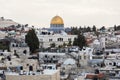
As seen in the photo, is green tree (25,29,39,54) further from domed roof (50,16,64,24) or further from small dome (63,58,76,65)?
domed roof (50,16,64,24)

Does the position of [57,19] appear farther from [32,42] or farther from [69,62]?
[69,62]

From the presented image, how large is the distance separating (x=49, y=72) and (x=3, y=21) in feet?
204

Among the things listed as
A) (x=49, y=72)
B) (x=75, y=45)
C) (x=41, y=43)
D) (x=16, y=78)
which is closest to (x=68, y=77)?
(x=49, y=72)

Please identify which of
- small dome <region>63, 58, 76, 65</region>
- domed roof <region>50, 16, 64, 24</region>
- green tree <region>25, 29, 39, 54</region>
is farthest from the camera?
domed roof <region>50, 16, 64, 24</region>

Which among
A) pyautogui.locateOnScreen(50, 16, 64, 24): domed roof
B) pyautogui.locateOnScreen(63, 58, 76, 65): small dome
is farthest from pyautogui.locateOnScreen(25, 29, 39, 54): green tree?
pyautogui.locateOnScreen(50, 16, 64, 24): domed roof

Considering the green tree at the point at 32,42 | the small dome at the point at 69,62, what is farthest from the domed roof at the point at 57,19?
the small dome at the point at 69,62

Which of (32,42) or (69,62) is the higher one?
(32,42)

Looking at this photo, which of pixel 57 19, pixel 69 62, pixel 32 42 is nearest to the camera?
pixel 69 62

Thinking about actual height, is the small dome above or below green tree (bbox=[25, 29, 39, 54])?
below

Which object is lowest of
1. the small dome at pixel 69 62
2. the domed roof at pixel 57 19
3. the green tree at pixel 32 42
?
the small dome at pixel 69 62

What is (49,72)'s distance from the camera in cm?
3153

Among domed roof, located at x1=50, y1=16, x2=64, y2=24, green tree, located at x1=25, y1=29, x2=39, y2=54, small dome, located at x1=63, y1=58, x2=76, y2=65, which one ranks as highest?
domed roof, located at x1=50, y1=16, x2=64, y2=24

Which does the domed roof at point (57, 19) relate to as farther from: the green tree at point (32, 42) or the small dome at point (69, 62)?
the small dome at point (69, 62)

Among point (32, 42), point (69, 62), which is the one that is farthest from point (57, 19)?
point (69, 62)
